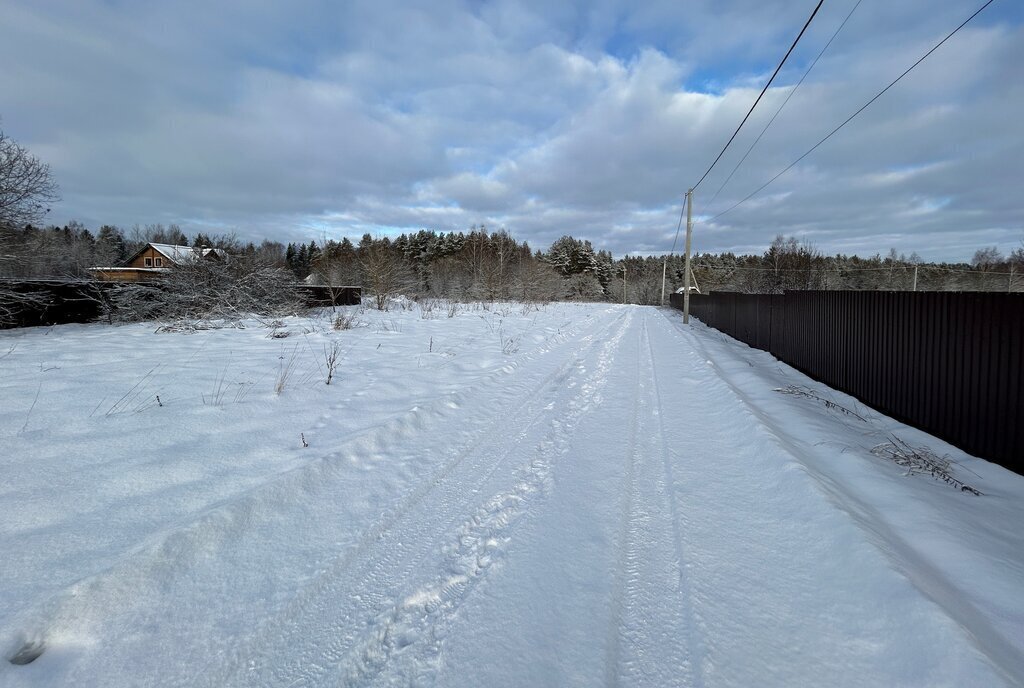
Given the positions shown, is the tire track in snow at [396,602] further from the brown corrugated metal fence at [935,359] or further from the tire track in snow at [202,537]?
the brown corrugated metal fence at [935,359]

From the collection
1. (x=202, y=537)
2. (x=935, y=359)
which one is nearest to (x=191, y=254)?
(x=202, y=537)

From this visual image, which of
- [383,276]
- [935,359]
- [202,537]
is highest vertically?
[383,276]

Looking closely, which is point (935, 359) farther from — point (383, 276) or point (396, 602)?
point (383, 276)

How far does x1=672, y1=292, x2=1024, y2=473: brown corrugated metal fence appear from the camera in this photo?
15.3ft

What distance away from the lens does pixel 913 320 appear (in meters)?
6.26

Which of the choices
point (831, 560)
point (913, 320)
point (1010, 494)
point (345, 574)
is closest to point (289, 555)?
point (345, 574)

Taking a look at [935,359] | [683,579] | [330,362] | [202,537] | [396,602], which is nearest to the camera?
[396,602]

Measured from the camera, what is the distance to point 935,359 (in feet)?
18.8

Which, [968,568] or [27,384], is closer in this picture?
[968,568]

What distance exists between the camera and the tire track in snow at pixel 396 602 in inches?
78.7

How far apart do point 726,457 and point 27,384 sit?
847cm

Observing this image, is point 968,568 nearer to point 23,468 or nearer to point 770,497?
point 770,497

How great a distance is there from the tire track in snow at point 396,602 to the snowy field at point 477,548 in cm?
1

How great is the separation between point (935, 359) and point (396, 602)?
7.07 meters
